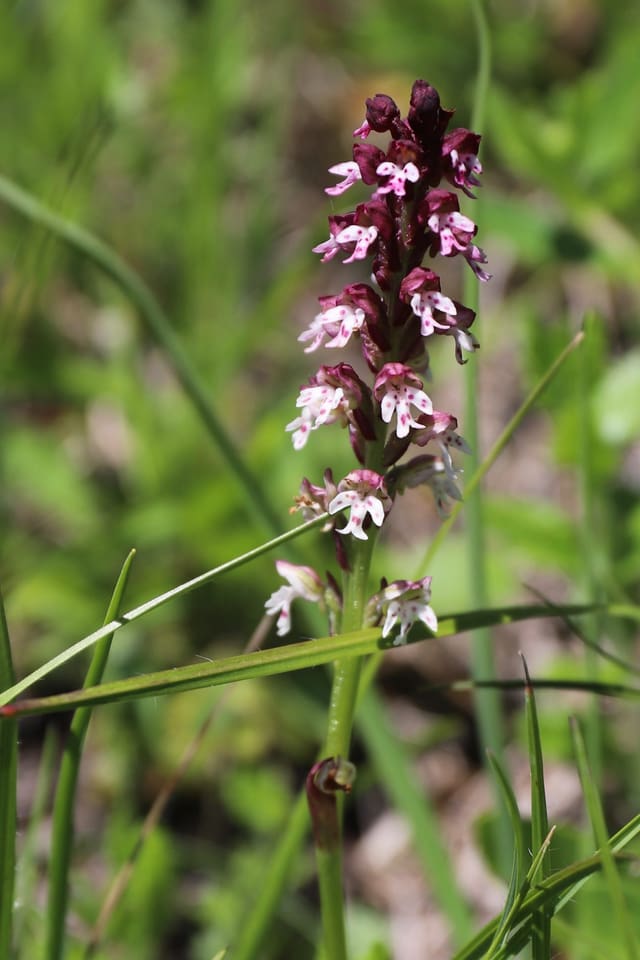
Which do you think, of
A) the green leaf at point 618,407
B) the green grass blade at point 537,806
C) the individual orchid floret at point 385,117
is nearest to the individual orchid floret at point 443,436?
the green grass blade at point 537,806

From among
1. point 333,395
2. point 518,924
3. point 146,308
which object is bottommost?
point 518,924

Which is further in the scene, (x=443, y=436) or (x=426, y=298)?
(x=443, y=436)

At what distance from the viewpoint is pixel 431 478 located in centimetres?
169

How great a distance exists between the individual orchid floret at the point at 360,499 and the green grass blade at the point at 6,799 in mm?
531

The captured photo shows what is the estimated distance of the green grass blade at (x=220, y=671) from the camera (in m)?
1.43

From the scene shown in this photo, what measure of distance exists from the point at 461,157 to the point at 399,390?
0.37m

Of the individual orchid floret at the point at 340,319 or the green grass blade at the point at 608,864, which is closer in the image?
the green grass blade at the point at 608,864

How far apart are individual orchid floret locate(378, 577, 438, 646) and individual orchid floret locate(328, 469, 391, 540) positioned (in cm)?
10

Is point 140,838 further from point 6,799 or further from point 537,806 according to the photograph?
point 537,806

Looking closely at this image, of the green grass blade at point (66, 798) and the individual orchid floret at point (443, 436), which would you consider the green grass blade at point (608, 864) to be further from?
the green grass blade at point (66, 798)

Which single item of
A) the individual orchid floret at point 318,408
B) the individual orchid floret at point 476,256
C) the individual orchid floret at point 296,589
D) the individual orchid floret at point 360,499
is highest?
the individual orchid floret at point 476,256

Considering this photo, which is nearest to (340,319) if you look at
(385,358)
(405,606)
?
(385,358)

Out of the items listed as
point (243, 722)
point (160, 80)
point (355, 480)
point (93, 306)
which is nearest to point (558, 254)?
point (243, 722)

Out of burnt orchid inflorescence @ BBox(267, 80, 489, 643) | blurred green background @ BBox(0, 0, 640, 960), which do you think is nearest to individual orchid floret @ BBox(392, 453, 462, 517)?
burnt orchid inflorescence @ BBox(267, 80, 489, 643)
